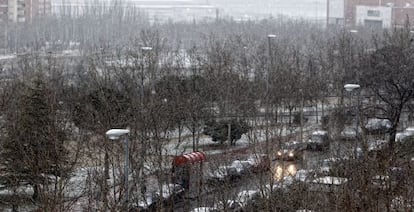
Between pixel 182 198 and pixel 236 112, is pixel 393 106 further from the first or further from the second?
pixel 182 198

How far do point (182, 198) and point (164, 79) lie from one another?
298 inches

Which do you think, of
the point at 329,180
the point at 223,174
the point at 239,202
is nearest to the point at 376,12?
the point at 223,174

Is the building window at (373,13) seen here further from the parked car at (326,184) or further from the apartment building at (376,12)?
the parked car at (326,184)

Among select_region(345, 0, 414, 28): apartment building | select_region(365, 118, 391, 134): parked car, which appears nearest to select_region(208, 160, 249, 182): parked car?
select_region(365, 118, 391, 134): parked car

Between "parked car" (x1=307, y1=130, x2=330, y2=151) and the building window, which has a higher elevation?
the building window

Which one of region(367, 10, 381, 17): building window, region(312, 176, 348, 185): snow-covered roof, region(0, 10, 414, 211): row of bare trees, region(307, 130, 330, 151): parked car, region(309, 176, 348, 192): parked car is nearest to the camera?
region(309, 176, 348, 192): parked car

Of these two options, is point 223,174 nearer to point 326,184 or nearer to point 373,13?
point 326,184

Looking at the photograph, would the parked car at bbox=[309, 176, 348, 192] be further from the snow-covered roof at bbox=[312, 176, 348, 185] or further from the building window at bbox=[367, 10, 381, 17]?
the building window at bbox=[367, 10, 381, 17]

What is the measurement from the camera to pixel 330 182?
8.82 meters

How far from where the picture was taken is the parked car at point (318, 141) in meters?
14.2

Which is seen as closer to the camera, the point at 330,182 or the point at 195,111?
the point at 330,182

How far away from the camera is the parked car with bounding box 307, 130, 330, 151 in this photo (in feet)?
46.7

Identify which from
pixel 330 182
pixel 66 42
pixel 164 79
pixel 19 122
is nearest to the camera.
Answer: pixel 330 182

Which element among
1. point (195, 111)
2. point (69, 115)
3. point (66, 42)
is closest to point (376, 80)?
point (195, 111)
